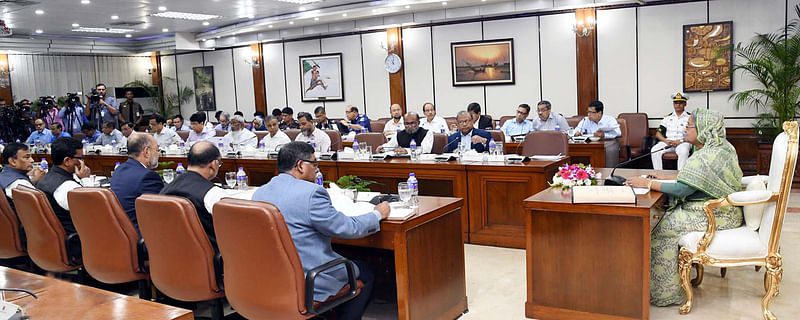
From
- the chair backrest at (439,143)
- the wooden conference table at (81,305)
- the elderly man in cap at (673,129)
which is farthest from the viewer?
the elderly man in cap at (673,129)

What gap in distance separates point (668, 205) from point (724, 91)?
5927 mm

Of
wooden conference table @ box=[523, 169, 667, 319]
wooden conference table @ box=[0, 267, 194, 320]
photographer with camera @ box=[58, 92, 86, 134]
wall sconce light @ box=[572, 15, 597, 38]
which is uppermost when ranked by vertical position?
wall sconce light @ box=[572, 15, 597, 38]

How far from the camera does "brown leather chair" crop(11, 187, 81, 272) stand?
3713 mm

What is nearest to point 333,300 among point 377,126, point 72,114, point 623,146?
point 623,146

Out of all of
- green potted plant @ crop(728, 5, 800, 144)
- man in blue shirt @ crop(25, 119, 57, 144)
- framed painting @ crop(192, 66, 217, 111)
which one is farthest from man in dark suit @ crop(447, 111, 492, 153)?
framed painting @ crop(192, 66, 217, 111)

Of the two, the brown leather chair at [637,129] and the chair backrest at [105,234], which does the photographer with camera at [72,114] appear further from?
the brown leather chair at [637,129]

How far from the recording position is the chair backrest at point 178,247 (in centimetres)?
293

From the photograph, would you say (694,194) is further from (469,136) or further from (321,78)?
(321,78)

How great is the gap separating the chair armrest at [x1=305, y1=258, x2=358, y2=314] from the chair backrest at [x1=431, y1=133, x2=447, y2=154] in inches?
143

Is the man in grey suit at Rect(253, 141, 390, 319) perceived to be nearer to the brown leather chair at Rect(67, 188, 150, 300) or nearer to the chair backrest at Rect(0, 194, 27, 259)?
the brown leather chair at Rect(67, 188, 150, 300)

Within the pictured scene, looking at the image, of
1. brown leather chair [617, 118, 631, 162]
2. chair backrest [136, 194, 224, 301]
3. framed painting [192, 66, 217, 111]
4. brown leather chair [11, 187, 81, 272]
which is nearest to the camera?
chair backrest [136, 194, 224, 301]

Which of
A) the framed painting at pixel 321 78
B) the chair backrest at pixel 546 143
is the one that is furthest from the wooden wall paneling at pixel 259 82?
the chair backrest at pixel 546 143

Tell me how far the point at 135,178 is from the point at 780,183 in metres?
3.57

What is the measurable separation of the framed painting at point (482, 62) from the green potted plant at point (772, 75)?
3.33 m
